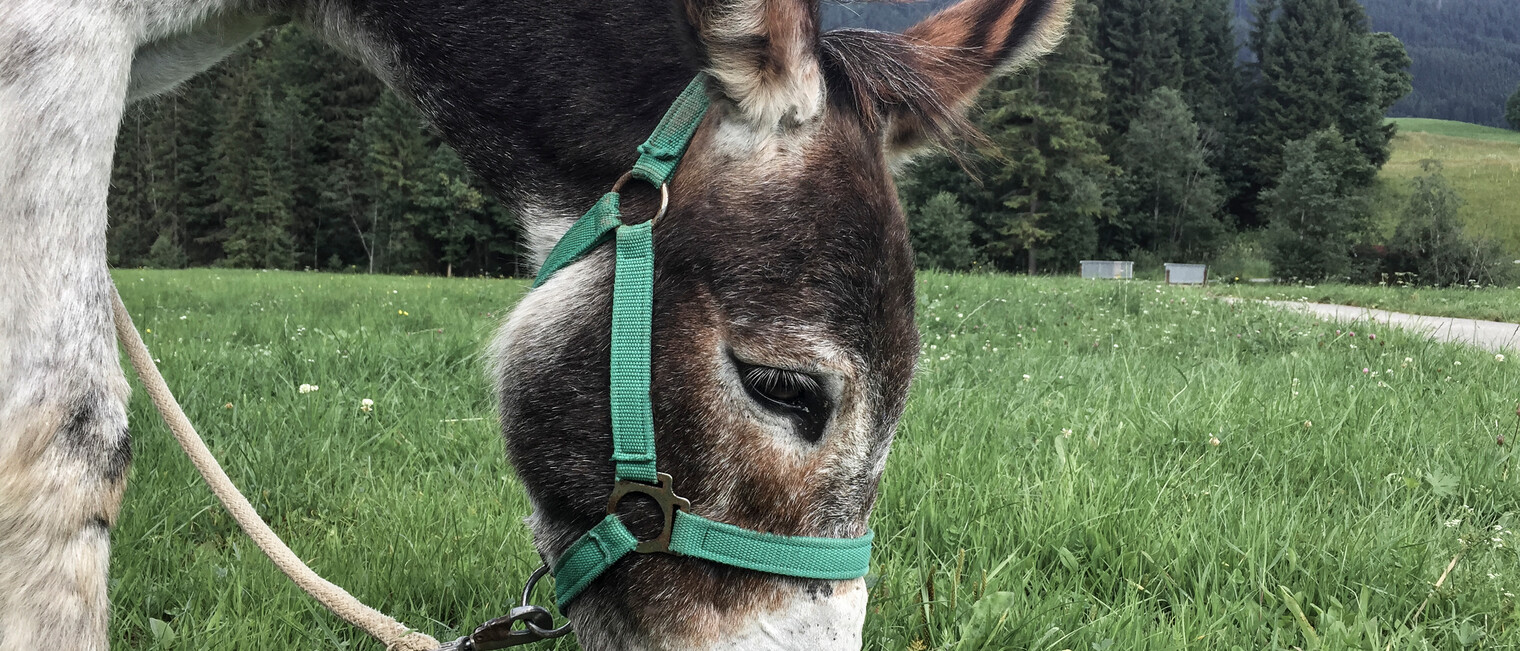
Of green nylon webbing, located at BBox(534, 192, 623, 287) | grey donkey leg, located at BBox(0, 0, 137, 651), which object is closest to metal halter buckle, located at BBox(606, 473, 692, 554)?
green nylon webbing, located at BBox(534, 192, 623, 287)

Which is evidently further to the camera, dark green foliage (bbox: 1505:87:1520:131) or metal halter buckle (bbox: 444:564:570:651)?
dark green foliage (bbox: 1505:87:1520:131)

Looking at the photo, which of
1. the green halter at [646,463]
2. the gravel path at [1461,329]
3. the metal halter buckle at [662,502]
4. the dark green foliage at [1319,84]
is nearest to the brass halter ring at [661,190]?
the green halter at [646,463]

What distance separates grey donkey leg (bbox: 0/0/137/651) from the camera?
122cm

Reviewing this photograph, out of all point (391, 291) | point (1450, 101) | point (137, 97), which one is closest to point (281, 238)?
point (391, 291)

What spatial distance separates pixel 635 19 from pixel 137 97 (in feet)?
4.57

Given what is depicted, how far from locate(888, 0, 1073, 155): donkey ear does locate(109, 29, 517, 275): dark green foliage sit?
2631cm

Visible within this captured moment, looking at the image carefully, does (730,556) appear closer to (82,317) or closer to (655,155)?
(655,155)

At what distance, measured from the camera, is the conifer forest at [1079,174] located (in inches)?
1104

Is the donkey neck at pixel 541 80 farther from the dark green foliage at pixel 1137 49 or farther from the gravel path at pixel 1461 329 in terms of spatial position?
the dark green foliage at pixel 1137 49

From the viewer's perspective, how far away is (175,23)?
1639 mm


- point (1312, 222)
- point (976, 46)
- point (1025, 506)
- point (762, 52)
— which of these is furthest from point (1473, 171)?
point (762, 52)

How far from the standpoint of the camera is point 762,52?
149 centimetres

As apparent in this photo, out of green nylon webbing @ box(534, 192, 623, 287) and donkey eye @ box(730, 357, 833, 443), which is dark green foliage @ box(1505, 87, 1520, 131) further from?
green nylon webbing @ box(534, 192, 623, 287)

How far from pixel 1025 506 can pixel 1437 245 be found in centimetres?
2934
